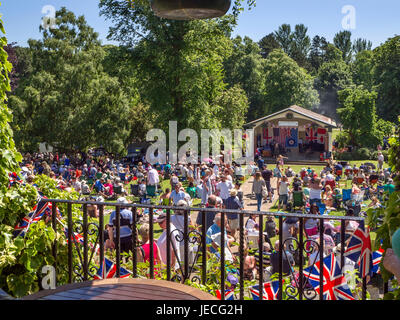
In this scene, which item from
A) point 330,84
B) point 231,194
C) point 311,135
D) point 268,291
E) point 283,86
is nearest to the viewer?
point 268,291

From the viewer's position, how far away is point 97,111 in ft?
104

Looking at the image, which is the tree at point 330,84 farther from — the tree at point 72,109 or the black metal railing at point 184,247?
the black metal railing at point 184,247

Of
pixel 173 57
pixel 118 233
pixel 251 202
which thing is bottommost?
pixel 251 202

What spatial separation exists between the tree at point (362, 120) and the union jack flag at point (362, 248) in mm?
38451

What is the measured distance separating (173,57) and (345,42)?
85297mm

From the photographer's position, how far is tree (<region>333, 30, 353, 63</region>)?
343 feet

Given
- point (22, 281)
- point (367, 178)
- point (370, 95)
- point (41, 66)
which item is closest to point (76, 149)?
point (41, 66)

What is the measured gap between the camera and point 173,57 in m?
29.3

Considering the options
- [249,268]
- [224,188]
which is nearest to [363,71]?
[224,188]

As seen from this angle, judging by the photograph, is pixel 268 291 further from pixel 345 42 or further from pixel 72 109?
pixel 345 42

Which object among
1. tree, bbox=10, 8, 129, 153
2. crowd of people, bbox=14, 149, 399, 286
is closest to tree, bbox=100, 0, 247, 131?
tree, bbox=10, 8, 129, 153

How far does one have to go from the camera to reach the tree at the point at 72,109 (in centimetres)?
3141

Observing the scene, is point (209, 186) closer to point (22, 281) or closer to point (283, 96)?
point (22, 281)
